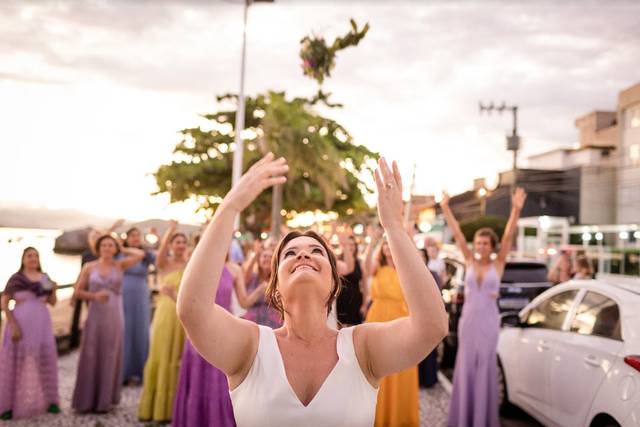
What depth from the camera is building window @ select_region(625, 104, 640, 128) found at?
35.9 metres

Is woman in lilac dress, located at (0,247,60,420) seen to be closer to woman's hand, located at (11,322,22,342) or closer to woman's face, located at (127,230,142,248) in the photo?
→ woman's hand, located at (11,322,22,342)

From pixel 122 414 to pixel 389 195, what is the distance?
5500mm

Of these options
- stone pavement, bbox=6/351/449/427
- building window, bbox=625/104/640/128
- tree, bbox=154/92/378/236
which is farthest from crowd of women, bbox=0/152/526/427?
building window, bbox=625/104/640/128

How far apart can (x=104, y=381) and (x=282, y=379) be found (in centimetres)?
529

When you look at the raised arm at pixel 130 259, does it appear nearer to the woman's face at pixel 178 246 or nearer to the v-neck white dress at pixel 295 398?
the woman's face at pixel 178 246

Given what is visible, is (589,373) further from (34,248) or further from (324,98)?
(324,98)

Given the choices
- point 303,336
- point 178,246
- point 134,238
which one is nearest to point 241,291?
point 178,246

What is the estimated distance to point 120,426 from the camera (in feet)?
19.4

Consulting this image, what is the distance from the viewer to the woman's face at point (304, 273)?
1.98 meters

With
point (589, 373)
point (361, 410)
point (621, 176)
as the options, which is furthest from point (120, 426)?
point (621, 176)

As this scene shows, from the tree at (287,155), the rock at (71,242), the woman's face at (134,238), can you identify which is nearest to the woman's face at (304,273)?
the woman's face at (134,238)

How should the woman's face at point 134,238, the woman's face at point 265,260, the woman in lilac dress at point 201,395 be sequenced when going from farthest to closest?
the woman's face at point 134,238, the woman's face at point 265,260, the woman in lilac dress at point 201,395

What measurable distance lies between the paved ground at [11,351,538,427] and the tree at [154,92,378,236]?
15175 mm

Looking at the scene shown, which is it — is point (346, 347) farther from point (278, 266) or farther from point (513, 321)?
point (513, 321)
